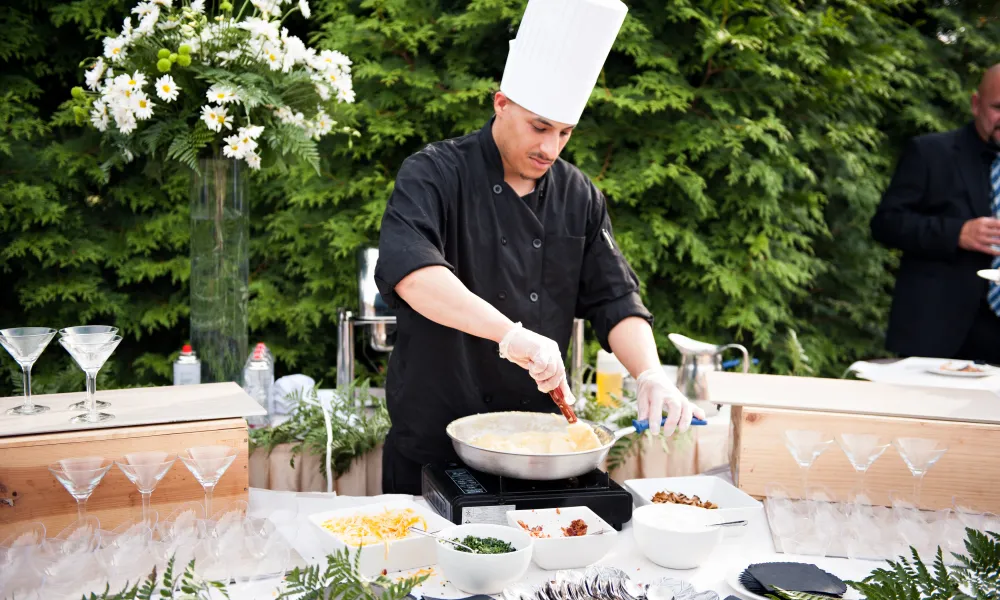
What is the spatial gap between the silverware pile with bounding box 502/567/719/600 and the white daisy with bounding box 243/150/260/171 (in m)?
1.83

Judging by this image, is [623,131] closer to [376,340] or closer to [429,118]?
[429,118]

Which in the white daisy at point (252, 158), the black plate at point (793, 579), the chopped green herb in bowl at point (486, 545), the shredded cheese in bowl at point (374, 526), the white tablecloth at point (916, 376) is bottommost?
the black plate at point (793, 579)

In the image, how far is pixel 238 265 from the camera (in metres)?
2.87

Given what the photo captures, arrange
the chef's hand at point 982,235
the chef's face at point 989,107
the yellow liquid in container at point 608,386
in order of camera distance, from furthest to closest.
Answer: the chef's face at point 989,107 → the chef's hand at point 982,235 → the yellow liquid in container at point 608,386

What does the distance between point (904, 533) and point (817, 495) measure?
0.58ft

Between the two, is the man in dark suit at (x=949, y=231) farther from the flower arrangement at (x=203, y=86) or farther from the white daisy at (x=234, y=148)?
the white daisy at (x=234, y=148)

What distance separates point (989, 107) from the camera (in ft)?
12.3

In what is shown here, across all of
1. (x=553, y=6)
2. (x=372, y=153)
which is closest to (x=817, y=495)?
(x=553, y=6)

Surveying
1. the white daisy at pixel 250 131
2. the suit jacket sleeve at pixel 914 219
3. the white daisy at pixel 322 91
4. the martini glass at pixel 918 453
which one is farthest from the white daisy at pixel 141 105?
the suit jacket sleeve at pixel 914 219

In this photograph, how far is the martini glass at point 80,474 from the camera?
150 centimetres

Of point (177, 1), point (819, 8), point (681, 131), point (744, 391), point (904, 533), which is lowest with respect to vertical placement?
point (904, 533)

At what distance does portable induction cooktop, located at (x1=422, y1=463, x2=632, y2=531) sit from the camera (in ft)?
5.31

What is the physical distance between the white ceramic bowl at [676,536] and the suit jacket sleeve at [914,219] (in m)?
2.70

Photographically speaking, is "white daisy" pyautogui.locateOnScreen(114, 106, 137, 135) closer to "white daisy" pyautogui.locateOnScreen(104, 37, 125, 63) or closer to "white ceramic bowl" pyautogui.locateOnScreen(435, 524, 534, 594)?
"white daisy" pyautogui.locateOnScreen(104, 37, 125, 63)
